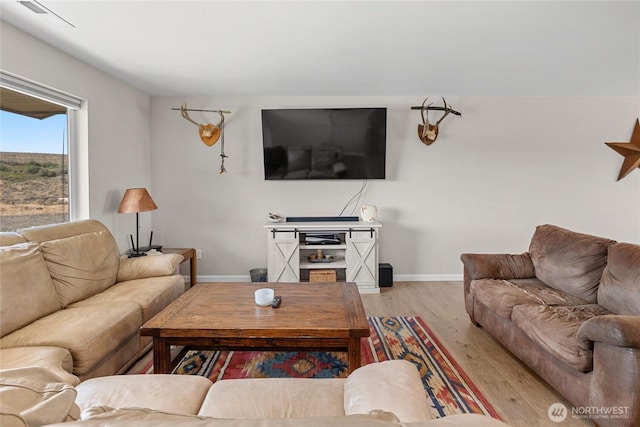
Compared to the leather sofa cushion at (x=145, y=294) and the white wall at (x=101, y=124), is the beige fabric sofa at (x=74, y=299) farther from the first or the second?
the white wall at (x=101, y=124)

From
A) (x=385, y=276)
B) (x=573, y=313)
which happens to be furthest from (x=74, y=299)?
(x=573, y=313)

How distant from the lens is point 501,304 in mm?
2412

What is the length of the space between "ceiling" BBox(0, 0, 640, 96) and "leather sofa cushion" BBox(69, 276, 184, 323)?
194 centimetres

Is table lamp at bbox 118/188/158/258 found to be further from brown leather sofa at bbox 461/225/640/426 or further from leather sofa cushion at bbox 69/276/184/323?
brown leather sofa at bbox 461/225/640/426

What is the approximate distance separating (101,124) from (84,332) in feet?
7.78

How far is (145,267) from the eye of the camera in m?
2.98

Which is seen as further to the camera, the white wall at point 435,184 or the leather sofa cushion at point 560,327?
the white wall at point 435,184

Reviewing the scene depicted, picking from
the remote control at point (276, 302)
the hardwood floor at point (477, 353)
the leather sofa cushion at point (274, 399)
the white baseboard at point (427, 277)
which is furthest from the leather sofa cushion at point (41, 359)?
the white baseboard at point (427, 277)

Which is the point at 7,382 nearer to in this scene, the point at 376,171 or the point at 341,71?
the point at 341,71

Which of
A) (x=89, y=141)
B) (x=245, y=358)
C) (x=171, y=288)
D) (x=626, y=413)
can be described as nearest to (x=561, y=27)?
(x=626, y=413)

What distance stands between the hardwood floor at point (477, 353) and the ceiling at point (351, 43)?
2.41m

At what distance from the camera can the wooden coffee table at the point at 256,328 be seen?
188 centimetres

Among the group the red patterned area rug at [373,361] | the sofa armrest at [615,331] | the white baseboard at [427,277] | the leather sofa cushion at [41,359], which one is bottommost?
Answer: the red patterned area rug at [373,361]

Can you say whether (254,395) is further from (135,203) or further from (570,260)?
(135,203)
